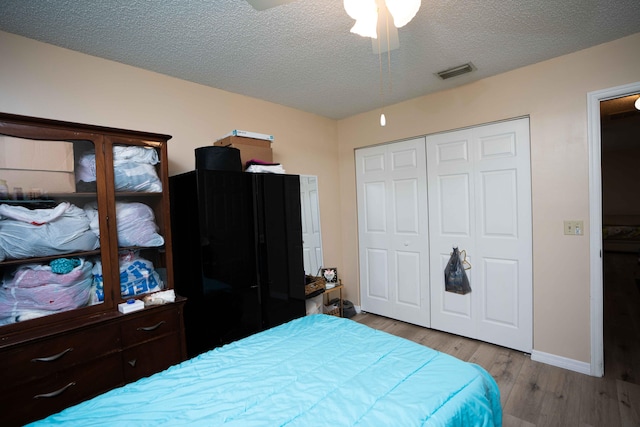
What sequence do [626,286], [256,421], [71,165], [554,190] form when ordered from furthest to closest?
[626,286], [554,190], [71,165], [256,421]

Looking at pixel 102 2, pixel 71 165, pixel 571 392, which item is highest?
pixel 102 2

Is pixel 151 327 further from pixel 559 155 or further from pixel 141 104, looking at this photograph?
A: pixel 559 155

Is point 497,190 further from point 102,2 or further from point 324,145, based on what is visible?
point 102,2

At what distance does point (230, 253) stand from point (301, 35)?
1.53 m

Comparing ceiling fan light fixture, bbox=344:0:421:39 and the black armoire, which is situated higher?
ceiling fan light fixture, bbox=344:0:421:39

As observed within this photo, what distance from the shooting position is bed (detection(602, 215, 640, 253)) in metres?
6.28

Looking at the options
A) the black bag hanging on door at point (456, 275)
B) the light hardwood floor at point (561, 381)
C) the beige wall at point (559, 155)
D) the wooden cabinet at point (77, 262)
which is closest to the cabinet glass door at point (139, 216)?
the wooden cabinet at point (77, 262)

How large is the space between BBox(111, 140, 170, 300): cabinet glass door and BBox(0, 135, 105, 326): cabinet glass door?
0.12 metres

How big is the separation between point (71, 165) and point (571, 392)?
3553 millimetres

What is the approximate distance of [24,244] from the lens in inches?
59.9

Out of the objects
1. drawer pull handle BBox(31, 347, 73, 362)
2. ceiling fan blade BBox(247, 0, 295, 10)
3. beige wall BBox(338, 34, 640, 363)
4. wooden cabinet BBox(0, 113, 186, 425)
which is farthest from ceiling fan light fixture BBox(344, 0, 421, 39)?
drawer pull handle BBox(31, 347, 73, 362)

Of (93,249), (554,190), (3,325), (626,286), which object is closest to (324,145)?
(554,190)

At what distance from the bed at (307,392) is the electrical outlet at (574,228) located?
1.66m

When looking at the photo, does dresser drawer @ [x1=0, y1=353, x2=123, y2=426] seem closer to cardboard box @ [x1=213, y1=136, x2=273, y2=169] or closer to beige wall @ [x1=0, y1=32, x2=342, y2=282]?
beige wall @ [x1=0, y1=32, x2=342, y2=282]
